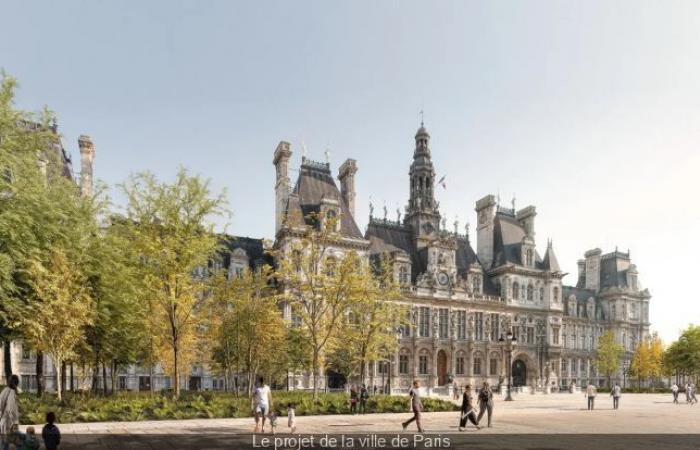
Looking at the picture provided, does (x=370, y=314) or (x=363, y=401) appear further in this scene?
(x=370, y=314)

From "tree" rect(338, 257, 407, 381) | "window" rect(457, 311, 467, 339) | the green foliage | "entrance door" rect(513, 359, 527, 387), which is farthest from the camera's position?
"entrance door" rect(513, 359, 527, 387)

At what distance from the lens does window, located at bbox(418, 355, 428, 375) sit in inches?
2520

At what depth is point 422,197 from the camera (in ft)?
234

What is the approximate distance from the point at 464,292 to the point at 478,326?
16.2 ft

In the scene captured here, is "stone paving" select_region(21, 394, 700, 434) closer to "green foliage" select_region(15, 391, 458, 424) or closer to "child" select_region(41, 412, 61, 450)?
"green foliage" select_region(15, 391, 458, 424)

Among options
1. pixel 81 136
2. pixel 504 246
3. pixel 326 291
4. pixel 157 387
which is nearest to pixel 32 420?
pixel 326 291

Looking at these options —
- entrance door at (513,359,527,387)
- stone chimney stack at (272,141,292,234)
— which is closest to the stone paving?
stone chimney stack at (272,141,292,234)

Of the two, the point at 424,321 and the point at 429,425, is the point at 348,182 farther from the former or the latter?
the point at 429,425

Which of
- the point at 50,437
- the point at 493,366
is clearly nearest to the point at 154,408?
the point at 50,437

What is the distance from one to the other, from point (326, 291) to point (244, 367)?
14127 millimetres

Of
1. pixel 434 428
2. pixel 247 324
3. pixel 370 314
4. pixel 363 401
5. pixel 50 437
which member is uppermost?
pixel 50 437

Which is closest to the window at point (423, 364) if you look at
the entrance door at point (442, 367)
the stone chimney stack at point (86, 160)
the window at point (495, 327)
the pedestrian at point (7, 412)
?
the entrance door at point (442, 367)

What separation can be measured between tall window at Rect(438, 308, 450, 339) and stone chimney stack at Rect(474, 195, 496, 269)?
1297cm

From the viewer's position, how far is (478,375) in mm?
68375
